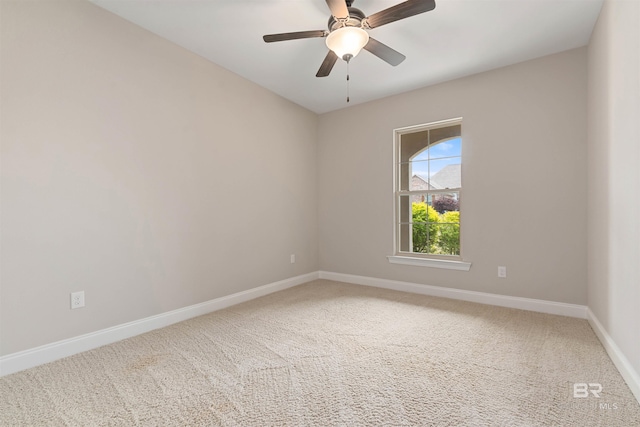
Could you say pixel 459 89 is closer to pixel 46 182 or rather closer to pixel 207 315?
pixel 207 315

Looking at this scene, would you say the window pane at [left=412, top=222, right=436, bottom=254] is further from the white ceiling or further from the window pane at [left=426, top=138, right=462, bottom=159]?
the white ceiling

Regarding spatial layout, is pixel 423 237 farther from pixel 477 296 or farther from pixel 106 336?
pixel 106 336

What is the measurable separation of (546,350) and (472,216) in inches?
61.2

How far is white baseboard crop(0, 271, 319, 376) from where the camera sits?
6.23 ft

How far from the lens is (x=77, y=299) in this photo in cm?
216

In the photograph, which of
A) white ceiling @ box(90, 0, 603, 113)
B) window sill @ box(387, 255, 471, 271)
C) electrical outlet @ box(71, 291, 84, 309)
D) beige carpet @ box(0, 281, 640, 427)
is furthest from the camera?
window sill @ box(387, 255, 471, 271)

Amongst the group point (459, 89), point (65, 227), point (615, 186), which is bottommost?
point (65, 227)

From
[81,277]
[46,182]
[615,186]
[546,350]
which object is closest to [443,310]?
[546,350]

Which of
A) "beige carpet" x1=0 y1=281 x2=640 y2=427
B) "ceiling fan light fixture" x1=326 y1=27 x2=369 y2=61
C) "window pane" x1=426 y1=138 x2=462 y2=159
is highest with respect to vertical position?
"ceiling fan light fixture" x1=326 y1=27 x2=369 y2=61

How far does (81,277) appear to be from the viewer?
2.18 meters

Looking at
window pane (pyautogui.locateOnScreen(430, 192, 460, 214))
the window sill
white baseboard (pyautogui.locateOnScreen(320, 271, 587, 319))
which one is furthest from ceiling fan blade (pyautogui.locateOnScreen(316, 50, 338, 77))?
white baseboard (pyautogui.locateOnScreen(320, 271, 587, 319))

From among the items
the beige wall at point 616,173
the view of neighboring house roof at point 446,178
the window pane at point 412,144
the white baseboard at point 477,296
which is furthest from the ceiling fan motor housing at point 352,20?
the white baseboard at point 477,296

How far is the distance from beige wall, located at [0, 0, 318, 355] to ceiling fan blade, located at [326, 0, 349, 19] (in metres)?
1.69

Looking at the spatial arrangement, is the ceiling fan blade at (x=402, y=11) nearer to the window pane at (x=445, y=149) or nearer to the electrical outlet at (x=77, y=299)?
the window pane at (x=445, y=149)
